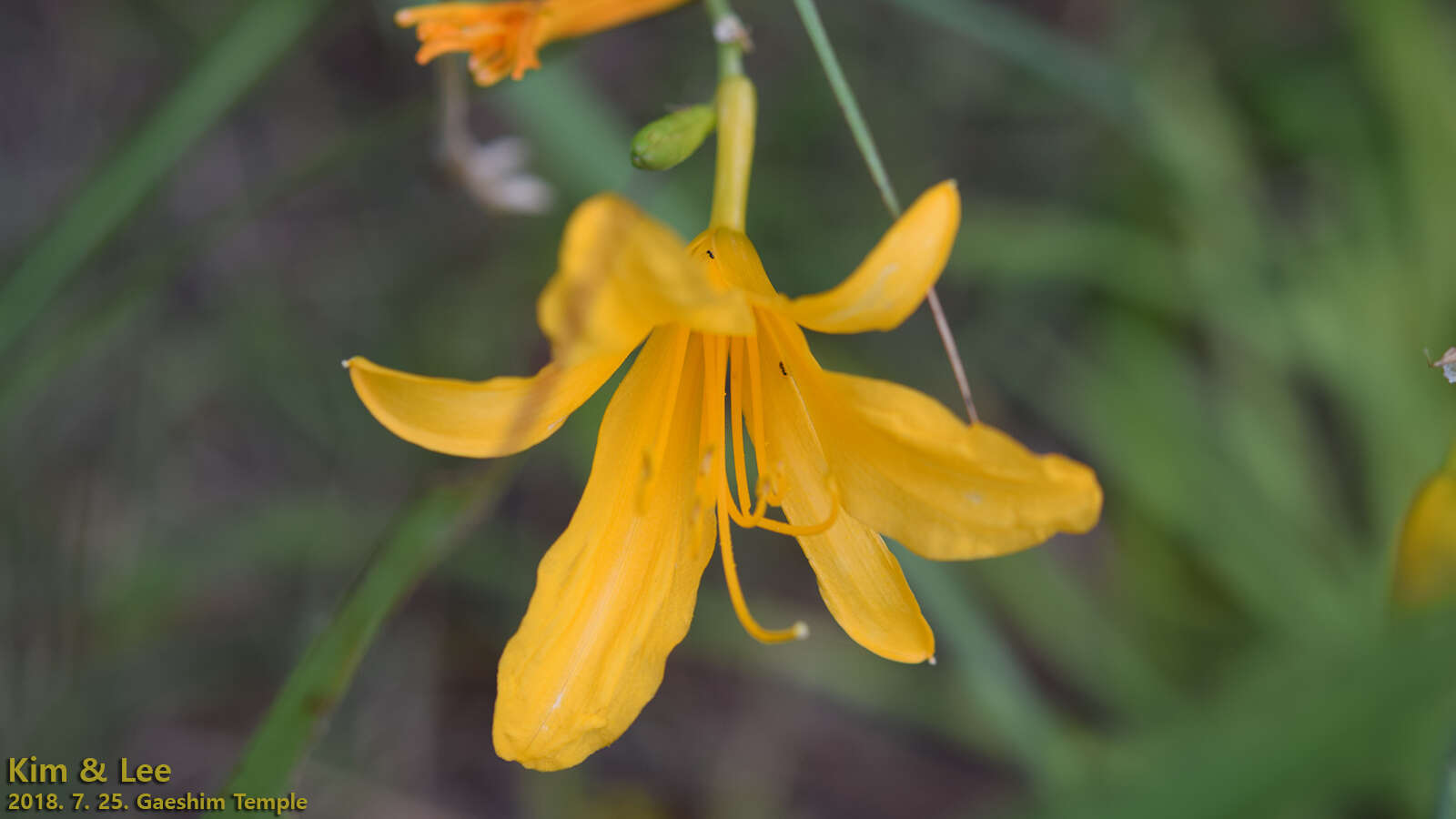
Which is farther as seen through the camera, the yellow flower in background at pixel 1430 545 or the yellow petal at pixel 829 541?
the yellow petal at pixel 829 541

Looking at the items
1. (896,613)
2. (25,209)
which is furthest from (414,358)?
(896,613)

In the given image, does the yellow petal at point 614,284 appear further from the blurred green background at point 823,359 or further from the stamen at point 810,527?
the blurred green background at point 823,359

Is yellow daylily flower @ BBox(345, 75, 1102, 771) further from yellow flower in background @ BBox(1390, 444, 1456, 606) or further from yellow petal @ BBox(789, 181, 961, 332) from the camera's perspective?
yellow flower in background @ BBox(1390, 444, 1456, 606)

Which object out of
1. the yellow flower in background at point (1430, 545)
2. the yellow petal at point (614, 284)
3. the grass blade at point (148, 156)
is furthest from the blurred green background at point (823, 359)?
the yellow petal at point (614, 284)

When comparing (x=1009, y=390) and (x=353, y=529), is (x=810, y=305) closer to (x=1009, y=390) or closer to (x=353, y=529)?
(x=353, y=529)

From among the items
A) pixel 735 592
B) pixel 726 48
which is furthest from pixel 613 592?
pixel 726 48

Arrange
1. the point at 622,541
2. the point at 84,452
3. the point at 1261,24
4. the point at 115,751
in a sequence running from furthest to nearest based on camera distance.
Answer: the point at 1261,24 → the point at 84,452 → the point at 115,751 → the point at 622,541
